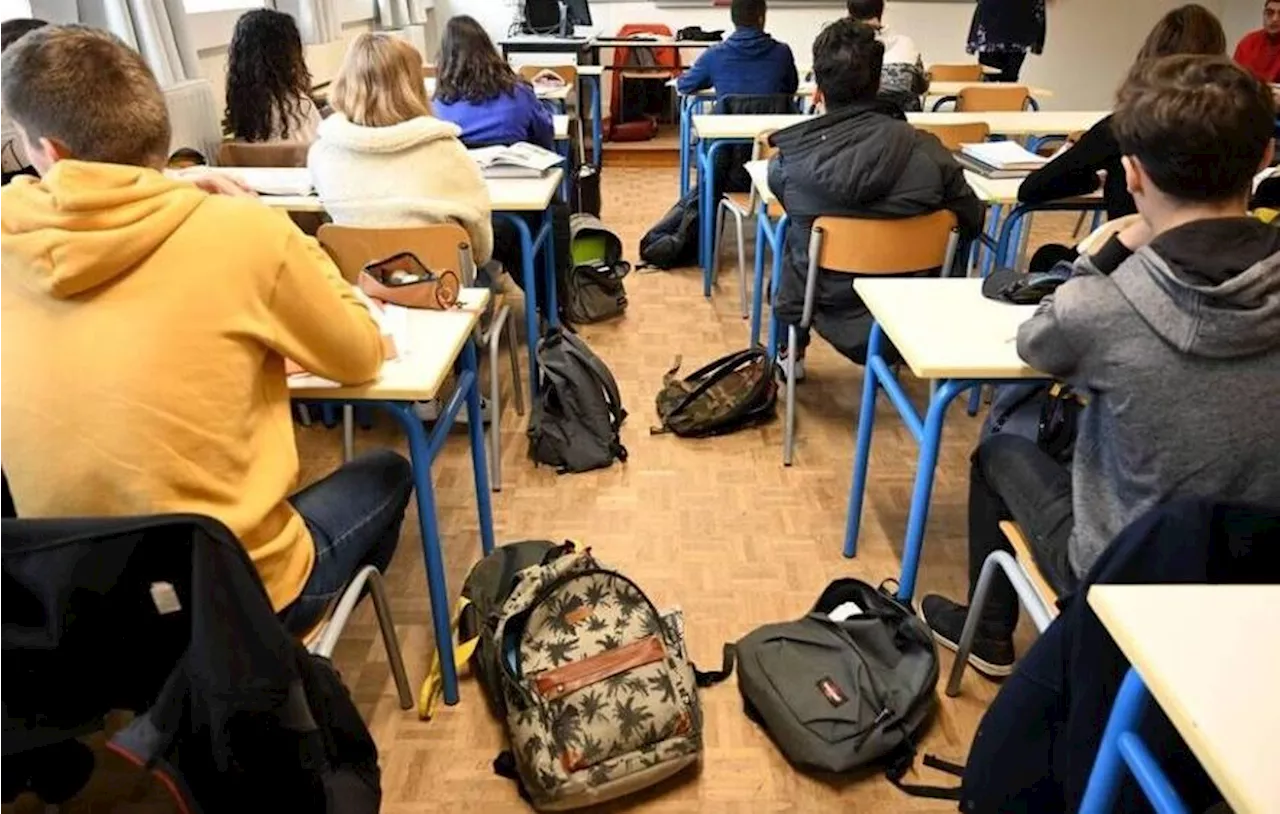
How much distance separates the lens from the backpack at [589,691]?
1544 mm

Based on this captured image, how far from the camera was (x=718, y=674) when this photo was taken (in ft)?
6.11

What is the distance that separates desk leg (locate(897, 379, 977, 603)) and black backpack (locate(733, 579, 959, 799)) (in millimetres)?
73

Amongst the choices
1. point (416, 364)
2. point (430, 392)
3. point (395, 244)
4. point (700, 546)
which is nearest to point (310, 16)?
point (395, 244)

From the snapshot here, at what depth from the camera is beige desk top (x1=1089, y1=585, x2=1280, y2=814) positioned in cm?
72

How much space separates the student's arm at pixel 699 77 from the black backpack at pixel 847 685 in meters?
3.25

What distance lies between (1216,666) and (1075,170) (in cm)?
194

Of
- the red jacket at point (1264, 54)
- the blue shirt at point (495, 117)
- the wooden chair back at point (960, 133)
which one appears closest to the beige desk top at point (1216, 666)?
the blue shirt at point (495, 117)

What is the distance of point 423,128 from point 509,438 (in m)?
0.94

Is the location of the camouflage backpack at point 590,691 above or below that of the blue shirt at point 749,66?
below

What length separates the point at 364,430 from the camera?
2.83m

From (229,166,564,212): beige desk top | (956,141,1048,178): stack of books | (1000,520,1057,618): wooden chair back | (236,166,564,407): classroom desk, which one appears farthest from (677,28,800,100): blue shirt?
(1000,520,1057,618): wooden chair back

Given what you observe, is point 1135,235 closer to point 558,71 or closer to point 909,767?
point 909,767

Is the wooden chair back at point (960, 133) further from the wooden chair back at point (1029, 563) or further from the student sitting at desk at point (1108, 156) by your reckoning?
the wooden chair back at point (1029, 563)

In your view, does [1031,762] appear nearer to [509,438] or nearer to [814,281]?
[814,281]
